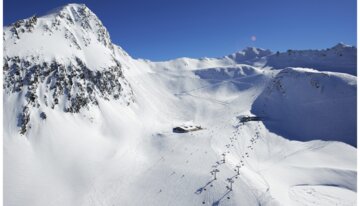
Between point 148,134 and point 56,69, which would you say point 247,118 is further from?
point 56,69

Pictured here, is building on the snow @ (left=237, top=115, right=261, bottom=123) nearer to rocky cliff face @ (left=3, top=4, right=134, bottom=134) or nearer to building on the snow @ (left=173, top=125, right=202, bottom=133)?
building on the snow @ (left=173, top=125, right=202, bottom=133)

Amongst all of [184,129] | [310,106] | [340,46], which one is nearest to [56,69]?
[184,129]

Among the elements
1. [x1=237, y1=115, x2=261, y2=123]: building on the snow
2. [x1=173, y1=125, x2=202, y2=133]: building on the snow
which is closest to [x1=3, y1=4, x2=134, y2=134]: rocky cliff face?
[x1=173, y1=125, x2=202, y2=133]: building on the snow

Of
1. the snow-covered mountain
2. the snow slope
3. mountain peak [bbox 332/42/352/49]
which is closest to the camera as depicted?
the snow-covered mountain

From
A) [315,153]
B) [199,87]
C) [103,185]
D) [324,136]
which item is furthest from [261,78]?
[103,185]

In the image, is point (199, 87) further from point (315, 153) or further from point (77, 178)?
point (77, 178)

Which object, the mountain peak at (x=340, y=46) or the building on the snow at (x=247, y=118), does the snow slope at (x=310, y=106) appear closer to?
the building on the snow at (x=247, y=118)

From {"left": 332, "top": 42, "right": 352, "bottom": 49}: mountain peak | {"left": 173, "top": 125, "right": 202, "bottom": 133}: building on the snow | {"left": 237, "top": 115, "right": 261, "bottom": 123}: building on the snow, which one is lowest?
{"left": 237, "top": 115, "right": 261, "bottom": 123}: building on the snow

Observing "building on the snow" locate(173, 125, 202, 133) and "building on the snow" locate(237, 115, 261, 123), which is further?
"building on the snow" locate(237, 115, 261, 123)
